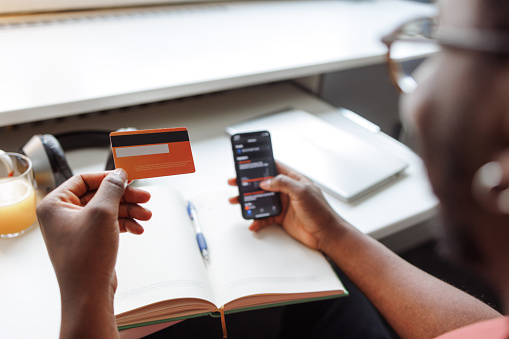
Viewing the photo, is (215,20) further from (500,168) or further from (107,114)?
(500,168)

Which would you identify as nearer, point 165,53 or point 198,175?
point 198,175

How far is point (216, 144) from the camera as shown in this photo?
1021 mm

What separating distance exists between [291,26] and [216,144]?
1.84ft

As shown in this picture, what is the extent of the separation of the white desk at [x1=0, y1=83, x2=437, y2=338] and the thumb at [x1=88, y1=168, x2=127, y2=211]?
0.61ft

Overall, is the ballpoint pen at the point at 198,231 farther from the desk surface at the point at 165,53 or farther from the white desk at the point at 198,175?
the desk surface at the point at 165,53

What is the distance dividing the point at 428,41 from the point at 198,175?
53cm

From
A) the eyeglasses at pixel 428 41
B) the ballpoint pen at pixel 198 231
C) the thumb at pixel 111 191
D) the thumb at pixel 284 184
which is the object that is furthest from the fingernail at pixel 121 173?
the eyeglasses at pixel 428 41

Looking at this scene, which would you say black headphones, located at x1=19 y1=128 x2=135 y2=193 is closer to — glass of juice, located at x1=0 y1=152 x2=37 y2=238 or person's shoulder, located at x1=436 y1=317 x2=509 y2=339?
glass of juice, located at x1=0 y1=152 x2=37 y2=238

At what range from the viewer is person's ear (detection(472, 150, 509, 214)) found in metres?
0.36

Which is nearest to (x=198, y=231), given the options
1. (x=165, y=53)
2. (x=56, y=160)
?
(x=56, y=160)

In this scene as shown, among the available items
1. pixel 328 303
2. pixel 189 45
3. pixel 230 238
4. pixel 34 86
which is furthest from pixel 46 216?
pixel 189 45

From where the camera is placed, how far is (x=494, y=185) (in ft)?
1.22

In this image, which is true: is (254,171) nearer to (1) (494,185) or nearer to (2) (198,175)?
(2) (198,175)

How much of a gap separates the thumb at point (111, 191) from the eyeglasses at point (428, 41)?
394 mm
